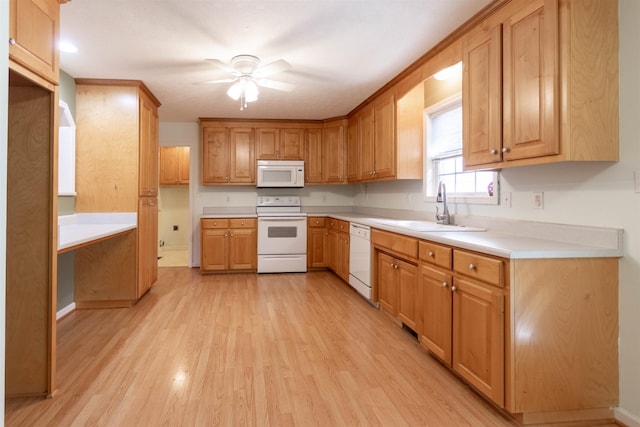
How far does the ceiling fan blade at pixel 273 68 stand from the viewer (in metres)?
3.01

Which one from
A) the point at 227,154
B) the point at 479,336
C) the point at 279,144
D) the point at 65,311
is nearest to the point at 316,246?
the point at 279,144

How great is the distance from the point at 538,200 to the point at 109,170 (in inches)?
151

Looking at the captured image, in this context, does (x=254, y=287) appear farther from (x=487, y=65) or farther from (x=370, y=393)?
(x=487, y=65)

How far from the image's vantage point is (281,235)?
5430mm

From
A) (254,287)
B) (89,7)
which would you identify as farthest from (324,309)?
(89,7)

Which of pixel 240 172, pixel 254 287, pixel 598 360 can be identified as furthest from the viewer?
pixel 240 172

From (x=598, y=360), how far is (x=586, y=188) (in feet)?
2.85

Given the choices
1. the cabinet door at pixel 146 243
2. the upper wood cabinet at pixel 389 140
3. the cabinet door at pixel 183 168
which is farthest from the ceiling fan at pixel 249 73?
the cabinet door at pixel 183 168

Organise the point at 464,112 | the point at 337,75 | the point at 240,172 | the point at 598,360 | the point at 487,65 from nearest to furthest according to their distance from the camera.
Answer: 1. the point at 598,360
2. the point at 487,65
3. the point at 464,112
4. the point at 337,75
5. the point at 240,172

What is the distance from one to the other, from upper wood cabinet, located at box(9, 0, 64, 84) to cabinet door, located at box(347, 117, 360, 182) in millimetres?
3646

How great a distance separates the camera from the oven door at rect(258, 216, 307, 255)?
5.40 metres

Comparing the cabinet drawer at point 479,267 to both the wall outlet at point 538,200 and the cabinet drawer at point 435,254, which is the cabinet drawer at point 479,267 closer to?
the cabinet drawer at point 435,254

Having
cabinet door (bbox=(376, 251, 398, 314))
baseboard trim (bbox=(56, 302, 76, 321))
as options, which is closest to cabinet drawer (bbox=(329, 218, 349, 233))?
cabinet door (bbox=(376, 251, 398, 314))

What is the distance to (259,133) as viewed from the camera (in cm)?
568
